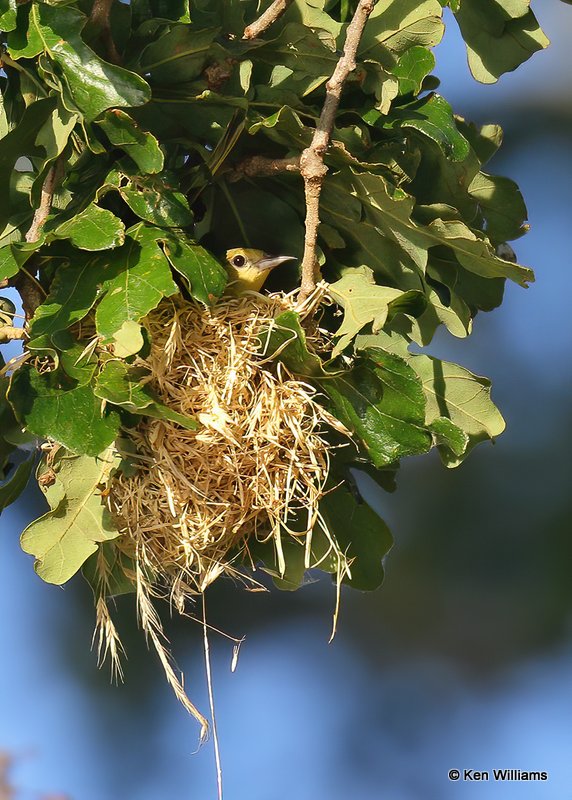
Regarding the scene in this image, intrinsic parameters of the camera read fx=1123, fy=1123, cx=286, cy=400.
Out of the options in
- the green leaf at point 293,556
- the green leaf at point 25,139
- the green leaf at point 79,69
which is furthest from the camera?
the green leaf at point 293,556

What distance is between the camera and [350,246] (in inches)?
60.7

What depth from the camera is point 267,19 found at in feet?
4.63

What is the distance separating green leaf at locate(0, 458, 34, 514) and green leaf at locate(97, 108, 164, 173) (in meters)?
0.53

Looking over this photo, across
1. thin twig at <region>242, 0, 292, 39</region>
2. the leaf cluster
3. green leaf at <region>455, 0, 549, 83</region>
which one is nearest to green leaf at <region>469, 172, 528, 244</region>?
the leaf cluster

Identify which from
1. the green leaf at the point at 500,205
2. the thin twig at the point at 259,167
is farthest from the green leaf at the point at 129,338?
the green leaf at the point at 500,205

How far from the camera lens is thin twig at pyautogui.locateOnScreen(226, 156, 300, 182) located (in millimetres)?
1470

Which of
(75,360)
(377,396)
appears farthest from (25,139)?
(377,396)

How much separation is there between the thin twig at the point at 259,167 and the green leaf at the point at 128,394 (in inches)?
13.4

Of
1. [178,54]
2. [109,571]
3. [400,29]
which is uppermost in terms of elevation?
A: [400,29]

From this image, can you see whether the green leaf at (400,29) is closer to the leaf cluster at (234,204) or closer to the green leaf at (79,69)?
the leaf cluster at (234,204)

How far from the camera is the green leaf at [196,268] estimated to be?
1.34 meters

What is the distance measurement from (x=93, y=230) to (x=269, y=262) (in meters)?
0.28

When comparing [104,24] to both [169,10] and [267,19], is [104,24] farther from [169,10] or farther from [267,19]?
[267,19]

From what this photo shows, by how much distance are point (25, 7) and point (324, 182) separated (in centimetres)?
42
